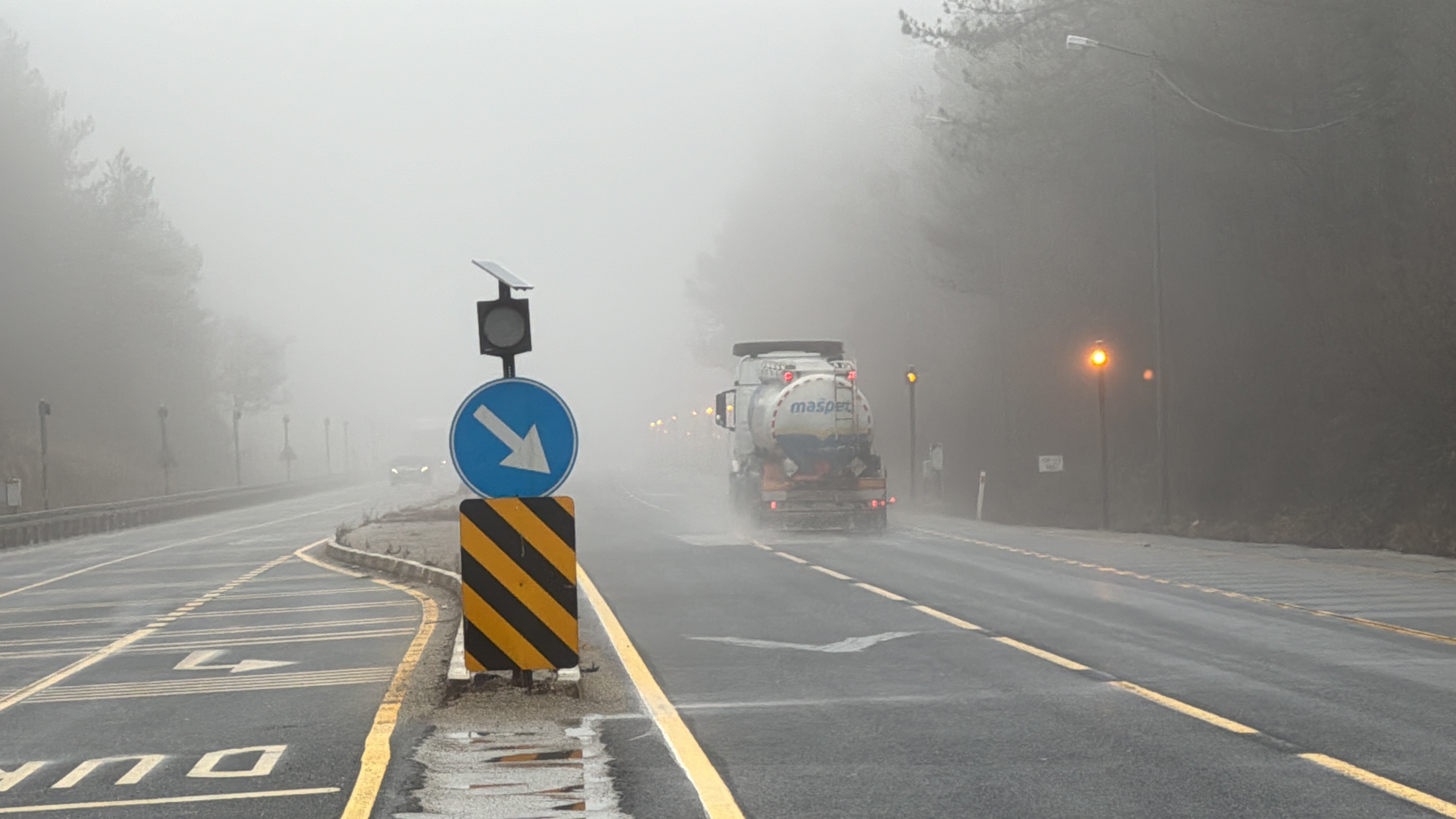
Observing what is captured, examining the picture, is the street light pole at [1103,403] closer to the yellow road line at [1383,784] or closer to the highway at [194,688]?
the highway at [194,688]

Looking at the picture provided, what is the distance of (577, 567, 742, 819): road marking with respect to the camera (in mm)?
7125

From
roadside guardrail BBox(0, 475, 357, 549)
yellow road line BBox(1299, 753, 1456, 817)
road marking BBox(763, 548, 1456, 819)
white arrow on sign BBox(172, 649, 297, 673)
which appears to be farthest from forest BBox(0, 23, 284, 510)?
yellow road line BBox(1299, 753, 1456, 817)

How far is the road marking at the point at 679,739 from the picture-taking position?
7125 mm

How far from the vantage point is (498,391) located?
10188mm

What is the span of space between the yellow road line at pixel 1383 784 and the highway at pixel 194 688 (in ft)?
15.2

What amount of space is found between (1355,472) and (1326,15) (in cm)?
860

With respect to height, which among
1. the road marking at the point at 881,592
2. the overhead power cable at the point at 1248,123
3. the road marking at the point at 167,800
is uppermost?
the overhead power cable at the point at 1248,123

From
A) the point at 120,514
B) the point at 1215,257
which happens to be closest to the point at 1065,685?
the point at 1215,257

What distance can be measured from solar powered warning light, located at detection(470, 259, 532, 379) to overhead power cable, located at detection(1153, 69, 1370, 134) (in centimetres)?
2354

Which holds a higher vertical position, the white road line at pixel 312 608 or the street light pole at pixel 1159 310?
the street light pole at pixel 1159 310

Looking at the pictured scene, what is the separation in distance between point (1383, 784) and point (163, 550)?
33648 mm

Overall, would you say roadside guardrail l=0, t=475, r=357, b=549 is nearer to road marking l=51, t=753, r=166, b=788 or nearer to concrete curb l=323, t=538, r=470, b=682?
concrete curb l=323, t=538, r=470, b=682

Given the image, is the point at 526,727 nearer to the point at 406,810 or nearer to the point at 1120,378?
the point at 406,810

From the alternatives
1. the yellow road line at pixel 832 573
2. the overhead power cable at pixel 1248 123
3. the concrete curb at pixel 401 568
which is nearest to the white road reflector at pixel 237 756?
the concrete curb at pixel 401 568
